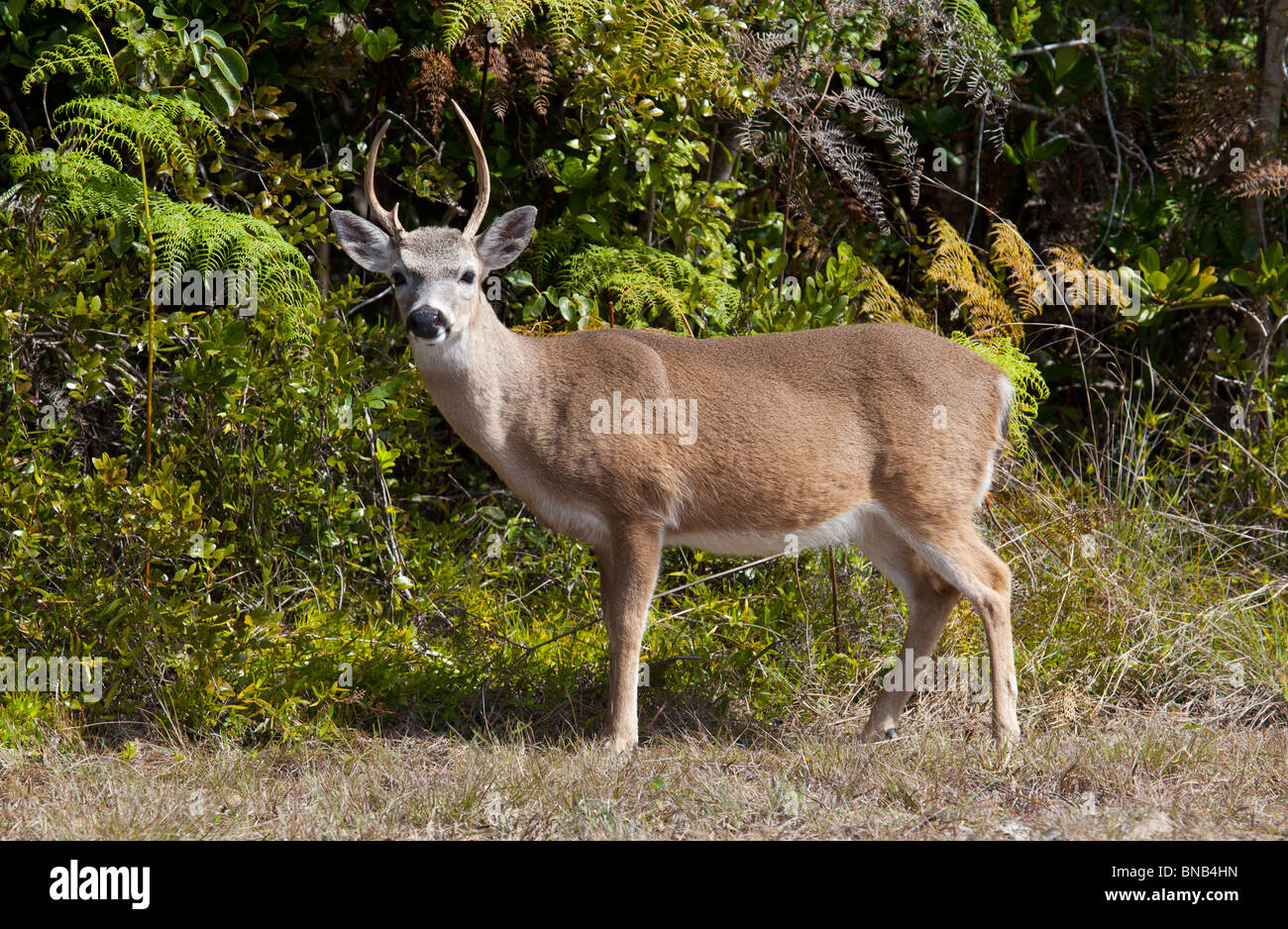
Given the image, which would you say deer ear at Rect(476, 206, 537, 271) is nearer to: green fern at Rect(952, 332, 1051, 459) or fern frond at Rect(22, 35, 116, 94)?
fern frond at Rect(22, 35, 116, 94)

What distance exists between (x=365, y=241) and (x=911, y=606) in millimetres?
2866

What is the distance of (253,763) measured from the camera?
5.29 metres

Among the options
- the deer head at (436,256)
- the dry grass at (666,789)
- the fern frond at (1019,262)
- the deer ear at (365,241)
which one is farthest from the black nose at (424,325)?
the fern frond at (1019,262)

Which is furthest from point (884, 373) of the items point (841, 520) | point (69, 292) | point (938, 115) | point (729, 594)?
point (69, 292)

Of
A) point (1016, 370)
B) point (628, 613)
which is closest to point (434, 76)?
point (628, 613)

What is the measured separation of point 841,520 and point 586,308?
1.92m

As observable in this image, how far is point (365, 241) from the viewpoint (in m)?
5.79

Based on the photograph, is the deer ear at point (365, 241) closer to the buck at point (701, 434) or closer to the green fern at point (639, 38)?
the buck at point (701, 434)

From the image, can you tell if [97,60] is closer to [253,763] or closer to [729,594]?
[253,763]

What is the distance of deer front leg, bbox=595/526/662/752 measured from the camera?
5.62m

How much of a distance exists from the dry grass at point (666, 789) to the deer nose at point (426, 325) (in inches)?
64.7

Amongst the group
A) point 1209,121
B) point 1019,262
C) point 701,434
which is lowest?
point 701,434

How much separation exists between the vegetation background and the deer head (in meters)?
0.63

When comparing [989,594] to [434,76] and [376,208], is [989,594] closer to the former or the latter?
[376,208]
